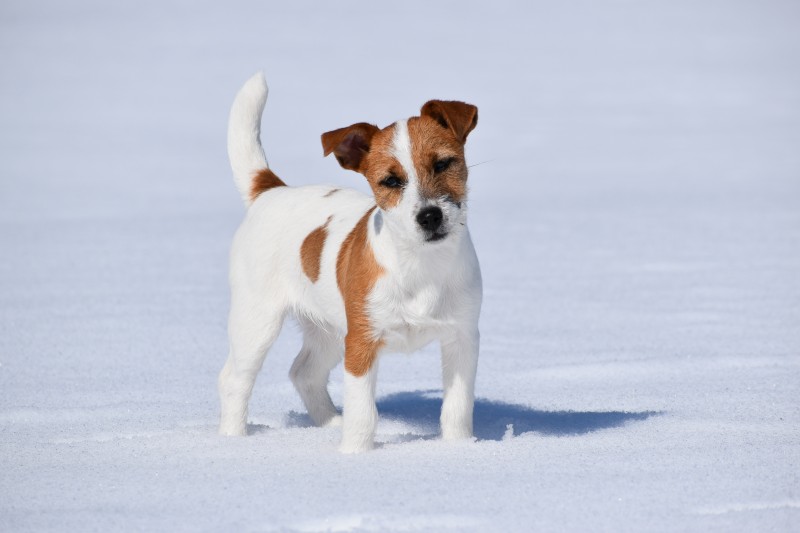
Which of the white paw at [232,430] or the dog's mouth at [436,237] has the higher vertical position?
the dog's mouth at [436,237]

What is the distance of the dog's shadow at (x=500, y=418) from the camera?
5230mm

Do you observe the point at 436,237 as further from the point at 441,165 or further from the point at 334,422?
the point at 334,422

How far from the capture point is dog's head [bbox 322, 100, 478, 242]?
443 centimetres

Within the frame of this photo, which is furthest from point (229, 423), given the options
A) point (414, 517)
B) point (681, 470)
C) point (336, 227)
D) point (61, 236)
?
point (61, 236)

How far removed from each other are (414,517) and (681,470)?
117cm

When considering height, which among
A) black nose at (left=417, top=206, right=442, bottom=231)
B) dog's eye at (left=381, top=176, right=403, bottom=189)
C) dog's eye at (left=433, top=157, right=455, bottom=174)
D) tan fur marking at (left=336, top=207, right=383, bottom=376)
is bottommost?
tan fur marking at (left=336, top=207, right=383, bottom=376)

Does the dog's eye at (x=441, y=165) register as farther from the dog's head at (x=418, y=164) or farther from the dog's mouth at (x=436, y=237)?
the dog's mouth at (x=436, y=237)

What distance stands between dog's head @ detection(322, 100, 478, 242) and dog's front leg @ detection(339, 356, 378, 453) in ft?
2.23

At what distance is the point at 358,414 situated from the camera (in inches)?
185

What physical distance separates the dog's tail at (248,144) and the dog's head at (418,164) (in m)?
1.31

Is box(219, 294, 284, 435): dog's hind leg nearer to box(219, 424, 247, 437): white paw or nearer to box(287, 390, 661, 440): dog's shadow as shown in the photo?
box(219, 424, 247, 437): white paw

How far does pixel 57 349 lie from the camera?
25.2ft

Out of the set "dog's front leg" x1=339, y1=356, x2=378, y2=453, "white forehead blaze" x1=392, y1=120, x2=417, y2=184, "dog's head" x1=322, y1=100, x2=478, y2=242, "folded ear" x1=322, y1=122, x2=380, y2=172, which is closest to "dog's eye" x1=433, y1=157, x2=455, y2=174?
"dog's head" x1=322, y1=100, x2=478, y2=242

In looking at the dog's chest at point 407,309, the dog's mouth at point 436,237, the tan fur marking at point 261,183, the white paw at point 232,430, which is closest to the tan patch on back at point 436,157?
the dog's mouth at point 436,237
